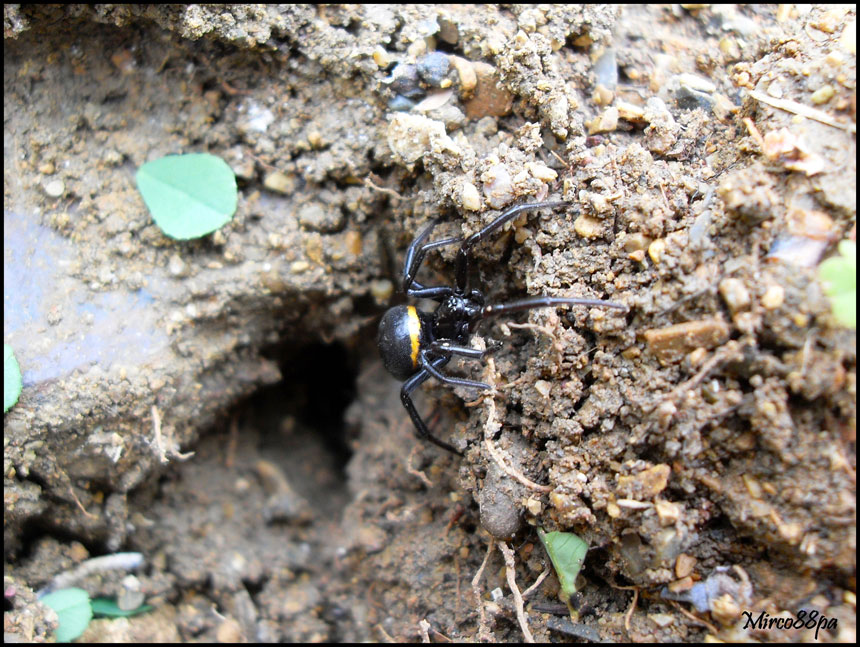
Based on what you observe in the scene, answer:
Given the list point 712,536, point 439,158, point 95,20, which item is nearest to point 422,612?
point 712,536

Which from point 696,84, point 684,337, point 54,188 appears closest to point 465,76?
point 696,84

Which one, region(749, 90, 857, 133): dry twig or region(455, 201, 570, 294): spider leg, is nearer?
region(749, 90, 857, 133): dry twig

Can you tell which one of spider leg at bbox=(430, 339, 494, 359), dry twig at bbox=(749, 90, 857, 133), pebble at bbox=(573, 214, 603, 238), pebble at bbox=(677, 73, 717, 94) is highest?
dry twig at bbox=(749, 90, 857, 133)

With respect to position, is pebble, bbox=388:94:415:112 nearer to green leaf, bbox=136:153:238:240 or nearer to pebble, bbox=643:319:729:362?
green leaf, bbox=136:153:238:240

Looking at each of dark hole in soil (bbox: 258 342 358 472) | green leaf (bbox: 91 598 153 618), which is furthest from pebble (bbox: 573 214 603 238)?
green leaf (bbox: 91 598 153 618)

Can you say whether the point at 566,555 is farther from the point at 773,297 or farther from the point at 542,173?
the point at 542,173

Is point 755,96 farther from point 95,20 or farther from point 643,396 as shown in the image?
point 95,20
